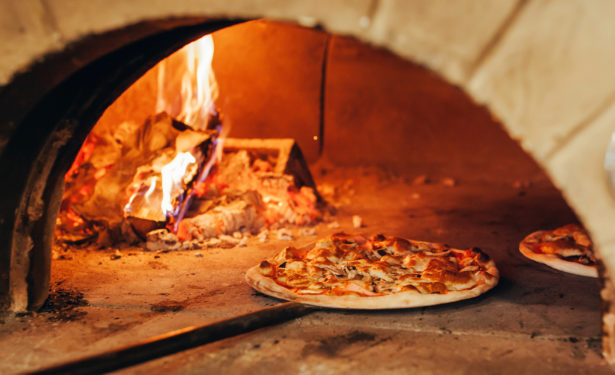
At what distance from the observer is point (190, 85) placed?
619cm

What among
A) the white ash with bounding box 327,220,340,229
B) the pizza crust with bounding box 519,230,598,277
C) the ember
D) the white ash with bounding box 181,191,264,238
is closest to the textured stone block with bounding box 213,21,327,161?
the ember

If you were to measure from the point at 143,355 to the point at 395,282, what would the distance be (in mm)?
1472

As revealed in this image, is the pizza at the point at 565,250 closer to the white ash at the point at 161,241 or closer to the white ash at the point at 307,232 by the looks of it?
the white ash at the point at 307,232

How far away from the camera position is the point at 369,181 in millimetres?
7219

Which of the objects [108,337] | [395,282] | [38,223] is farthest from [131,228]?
[395,282]

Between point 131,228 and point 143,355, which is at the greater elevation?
point 131,228

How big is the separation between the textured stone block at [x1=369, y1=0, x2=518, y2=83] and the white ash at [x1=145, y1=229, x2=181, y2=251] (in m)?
3.08

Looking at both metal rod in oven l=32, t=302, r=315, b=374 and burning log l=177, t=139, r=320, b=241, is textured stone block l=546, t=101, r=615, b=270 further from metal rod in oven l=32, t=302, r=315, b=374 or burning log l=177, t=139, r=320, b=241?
burning log l=177, t=139, r=320, b=241

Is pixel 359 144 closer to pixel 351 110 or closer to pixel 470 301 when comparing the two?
A: pixel 351 110

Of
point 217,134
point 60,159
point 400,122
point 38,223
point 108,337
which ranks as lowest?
point 108,337

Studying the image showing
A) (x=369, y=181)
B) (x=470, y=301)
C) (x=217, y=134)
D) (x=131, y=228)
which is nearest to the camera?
(x=470, y=301)

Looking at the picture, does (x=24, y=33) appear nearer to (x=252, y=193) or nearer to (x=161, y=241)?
(x=161, y=241)

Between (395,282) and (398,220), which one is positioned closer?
(395,282)

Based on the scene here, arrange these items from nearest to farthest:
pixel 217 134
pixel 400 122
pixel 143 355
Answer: pixel 143 355
pixel 217 134
pixel 400 122
